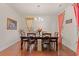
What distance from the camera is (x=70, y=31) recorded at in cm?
327

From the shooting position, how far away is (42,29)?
3.16 m

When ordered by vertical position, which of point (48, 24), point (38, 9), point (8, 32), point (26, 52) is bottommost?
point (26, 52)

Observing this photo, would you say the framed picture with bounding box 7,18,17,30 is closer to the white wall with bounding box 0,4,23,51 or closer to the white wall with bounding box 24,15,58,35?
the white wall with bounding box 0,4,23,51

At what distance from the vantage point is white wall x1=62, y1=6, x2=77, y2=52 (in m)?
3.13

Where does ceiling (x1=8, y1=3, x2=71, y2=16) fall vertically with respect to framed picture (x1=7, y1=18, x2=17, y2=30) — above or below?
above

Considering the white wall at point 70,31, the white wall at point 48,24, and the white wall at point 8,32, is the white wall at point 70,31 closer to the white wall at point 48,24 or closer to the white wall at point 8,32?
the white wall at point 48,24

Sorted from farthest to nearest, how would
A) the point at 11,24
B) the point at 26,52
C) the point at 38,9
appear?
the point at 11,24
the point at 26,52
the point at 38,9

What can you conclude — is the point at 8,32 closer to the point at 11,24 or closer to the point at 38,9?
the point at 11,24

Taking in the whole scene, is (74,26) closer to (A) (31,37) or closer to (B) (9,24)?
(A) (31,37)

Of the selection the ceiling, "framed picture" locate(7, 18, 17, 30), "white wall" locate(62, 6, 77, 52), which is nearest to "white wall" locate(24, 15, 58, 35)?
the ceiling

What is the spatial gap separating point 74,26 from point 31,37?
45.0 inches

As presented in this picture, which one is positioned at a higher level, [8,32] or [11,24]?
[11,24]

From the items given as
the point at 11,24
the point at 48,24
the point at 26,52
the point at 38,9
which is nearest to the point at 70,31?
the point at 48,24

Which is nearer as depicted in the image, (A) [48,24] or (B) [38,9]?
(B) [38,9]
